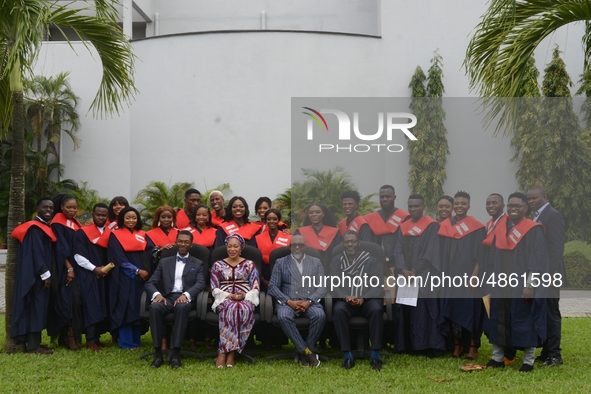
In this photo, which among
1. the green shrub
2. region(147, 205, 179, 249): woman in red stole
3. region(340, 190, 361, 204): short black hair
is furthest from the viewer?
the green shrub

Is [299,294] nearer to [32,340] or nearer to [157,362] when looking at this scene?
[157,362]

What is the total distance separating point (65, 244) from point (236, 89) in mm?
9978

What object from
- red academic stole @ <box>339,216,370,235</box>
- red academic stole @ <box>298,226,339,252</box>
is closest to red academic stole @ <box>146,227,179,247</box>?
red academic stole @ <box>298,226,339,252</box>

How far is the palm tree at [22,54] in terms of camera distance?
7.02 metres

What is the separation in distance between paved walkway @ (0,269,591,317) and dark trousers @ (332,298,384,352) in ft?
17.0

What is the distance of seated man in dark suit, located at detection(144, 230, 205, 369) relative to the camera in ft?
24.4

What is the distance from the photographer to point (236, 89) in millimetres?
17547

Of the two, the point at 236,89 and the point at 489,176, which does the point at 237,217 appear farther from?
the point at 236,89

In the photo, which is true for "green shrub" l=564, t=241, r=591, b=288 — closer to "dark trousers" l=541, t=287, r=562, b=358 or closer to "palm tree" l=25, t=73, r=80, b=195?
"dark trousers" l=541, t=287, r=562, b=358

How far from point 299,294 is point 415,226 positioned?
154cm

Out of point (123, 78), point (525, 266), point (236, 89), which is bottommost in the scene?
point (525, 266)

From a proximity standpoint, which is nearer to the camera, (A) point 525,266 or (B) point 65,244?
(A) point 525,266

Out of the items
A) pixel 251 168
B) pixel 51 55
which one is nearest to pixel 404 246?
pixel 251 168

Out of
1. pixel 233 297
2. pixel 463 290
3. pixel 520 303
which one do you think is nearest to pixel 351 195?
pixel 463 290
